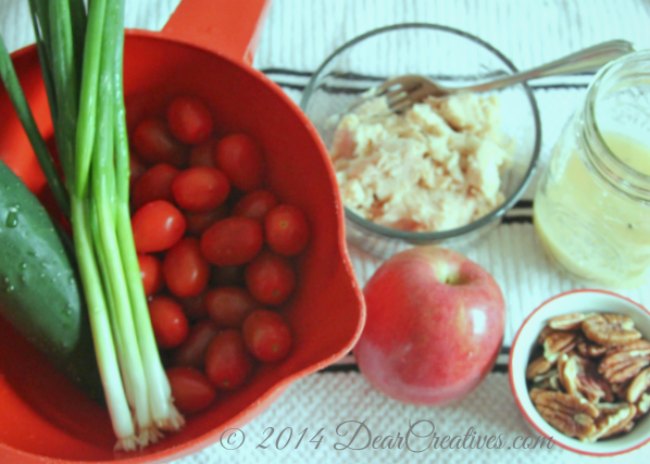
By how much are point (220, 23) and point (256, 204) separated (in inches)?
6.2

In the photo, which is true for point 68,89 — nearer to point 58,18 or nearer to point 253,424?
point 58,18

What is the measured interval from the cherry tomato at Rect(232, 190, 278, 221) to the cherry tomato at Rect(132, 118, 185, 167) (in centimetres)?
8

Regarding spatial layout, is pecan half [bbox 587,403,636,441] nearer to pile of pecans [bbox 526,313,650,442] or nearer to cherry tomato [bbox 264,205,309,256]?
pile of pecans [bbox 526,313,650,442]

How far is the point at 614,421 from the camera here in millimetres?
587

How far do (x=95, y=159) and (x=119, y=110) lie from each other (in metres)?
0.05

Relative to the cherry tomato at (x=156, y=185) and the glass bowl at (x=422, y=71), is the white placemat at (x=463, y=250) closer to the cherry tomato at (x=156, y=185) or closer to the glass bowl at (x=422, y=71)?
the glass bowl at (x=422, y=71)

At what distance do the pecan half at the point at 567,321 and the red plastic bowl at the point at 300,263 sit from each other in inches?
8.5

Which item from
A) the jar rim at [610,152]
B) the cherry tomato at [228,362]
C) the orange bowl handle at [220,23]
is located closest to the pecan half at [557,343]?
the jar rim at [610,152]

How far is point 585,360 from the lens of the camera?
24.8 inches

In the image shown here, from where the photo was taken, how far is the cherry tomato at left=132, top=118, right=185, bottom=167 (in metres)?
0.64

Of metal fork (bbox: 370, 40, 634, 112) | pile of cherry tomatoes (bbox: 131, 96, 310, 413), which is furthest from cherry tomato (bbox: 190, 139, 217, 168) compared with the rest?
metal fork (bbox: 370, 40, 634, 112)

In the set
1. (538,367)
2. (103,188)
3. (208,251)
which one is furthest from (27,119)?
(538,367)

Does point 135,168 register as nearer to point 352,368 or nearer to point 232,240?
point 232,240

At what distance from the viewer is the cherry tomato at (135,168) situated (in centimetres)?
65
